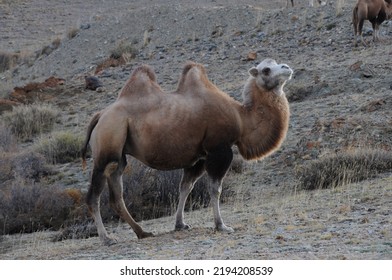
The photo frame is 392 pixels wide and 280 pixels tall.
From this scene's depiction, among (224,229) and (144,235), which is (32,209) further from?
(224,229)

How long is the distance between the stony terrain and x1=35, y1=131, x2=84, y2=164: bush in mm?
1375

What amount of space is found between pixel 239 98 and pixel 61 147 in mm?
4714

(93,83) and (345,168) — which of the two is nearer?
(345,168)

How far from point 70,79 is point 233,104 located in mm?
20860

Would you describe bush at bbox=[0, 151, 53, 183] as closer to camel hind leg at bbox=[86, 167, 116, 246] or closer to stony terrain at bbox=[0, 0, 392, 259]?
stony terrain at bbox=[0, 0, 392, 259]

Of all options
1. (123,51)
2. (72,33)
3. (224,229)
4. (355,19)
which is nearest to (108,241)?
(224,229)

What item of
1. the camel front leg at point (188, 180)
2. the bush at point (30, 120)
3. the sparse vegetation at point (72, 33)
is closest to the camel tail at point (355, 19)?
the bush at point (30, 120)

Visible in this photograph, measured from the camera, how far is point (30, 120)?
78.0 feet

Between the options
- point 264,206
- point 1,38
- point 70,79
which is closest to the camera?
point 264,206

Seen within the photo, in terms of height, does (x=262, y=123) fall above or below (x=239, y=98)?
above

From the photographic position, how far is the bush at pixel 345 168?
46.2ft

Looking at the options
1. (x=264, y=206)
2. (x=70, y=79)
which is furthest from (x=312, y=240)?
(x=70, y=79)

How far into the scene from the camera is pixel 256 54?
26.9 meters
